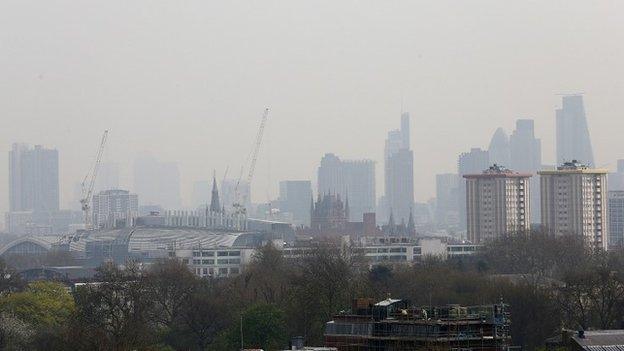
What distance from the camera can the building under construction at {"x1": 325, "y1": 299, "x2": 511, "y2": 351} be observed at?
46750 mm

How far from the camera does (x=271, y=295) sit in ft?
244

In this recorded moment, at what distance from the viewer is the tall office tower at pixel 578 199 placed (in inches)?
6348

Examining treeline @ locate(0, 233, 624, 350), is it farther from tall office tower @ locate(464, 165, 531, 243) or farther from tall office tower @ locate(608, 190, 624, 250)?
tall office tower @ locate(608, 190, 624, 250)

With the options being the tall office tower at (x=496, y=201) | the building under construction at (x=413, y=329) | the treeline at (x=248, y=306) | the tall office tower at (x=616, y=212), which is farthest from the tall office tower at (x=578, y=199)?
the building under construction at (x=413, y=329)

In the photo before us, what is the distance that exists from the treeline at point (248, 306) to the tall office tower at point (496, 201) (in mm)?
78925

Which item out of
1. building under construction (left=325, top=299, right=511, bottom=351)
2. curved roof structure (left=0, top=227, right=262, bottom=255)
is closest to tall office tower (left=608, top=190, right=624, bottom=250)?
curved roof structure (left=0, top=227, right=262, bottom=255)

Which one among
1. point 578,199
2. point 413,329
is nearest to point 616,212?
point 578,199

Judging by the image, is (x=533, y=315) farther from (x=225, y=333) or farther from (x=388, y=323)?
(x=388, y=323)

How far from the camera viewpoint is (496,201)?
169875 mm

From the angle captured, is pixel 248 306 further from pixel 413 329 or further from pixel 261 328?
pixel 413 329

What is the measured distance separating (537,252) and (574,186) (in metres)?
46.4

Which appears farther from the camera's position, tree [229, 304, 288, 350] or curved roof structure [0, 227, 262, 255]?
curved roof structure [0, 227, 262, 255]

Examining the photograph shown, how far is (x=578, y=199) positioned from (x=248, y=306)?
315 feet

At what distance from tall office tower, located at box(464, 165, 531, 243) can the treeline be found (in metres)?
78.9
